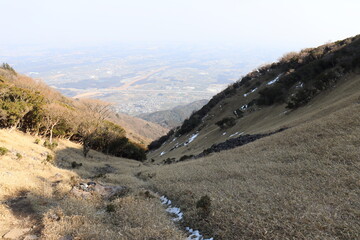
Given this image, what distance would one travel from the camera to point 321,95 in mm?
33406

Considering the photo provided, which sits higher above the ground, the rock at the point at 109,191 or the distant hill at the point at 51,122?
the distant hill at the point at 51,122

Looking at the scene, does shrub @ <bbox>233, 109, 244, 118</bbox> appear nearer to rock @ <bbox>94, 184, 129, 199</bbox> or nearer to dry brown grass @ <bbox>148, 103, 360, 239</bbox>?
dry brown grass @ <bbox>148, 103, 360, 239</bbox>

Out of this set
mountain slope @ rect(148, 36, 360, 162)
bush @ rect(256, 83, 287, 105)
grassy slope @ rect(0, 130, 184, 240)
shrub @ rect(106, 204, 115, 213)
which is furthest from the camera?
bush @ rect(256, 83, 287, 105)

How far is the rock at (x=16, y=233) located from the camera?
993 centimetres

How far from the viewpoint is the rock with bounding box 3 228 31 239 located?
32.6 ft

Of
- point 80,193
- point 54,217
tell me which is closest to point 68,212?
point 54,217

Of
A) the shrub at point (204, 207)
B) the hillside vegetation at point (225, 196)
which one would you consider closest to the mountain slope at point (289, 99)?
the hillside vegetation at point (225, 196)

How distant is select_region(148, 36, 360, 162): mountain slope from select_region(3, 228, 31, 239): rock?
78.2 ft

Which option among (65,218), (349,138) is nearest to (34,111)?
(65,218)

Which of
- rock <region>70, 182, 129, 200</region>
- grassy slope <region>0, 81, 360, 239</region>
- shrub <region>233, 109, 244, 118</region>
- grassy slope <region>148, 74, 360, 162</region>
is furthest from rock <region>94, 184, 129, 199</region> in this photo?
shrub <region>233, 109, 244, 118</region>

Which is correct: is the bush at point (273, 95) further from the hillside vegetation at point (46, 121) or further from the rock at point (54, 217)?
the rock at point (54, 217)

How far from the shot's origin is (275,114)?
3838cm

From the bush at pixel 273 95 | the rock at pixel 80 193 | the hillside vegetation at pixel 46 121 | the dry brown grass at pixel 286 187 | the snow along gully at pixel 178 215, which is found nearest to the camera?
the dry brown grass at pixel 286 187

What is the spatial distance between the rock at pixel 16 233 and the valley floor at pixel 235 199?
0.12ft
